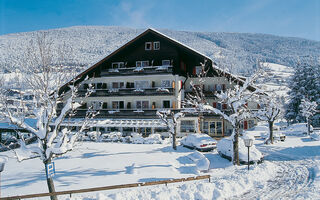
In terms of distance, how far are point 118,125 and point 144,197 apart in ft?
64.0

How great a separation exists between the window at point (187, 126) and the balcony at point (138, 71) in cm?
720

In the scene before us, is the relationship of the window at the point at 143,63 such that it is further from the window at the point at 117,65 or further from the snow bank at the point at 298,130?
the snow bank at the point at 298,130

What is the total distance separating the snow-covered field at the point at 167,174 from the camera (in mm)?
10664

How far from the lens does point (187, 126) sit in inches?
1230

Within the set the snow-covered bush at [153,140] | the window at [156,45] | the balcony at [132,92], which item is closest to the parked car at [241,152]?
the snow-covered bush at [153,140]

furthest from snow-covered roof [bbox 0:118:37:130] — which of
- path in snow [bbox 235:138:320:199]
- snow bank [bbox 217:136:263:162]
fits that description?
path in snow [bbox 235:138:320:199]

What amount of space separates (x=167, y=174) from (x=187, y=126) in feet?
56.9

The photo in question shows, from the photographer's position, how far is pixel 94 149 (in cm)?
2208

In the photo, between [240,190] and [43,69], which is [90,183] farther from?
[240,190]

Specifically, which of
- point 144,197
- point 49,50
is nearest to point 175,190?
point 144,197

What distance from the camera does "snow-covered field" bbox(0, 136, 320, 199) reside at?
35.0ft

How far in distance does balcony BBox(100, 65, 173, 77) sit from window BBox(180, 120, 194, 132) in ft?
23.6

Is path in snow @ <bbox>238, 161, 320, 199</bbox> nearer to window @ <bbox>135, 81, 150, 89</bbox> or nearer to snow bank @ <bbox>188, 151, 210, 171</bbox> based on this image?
snow bank @ <bbox>188, 151, 210, 171</bbox>

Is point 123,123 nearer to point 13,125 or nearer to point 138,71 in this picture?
point 138,71
